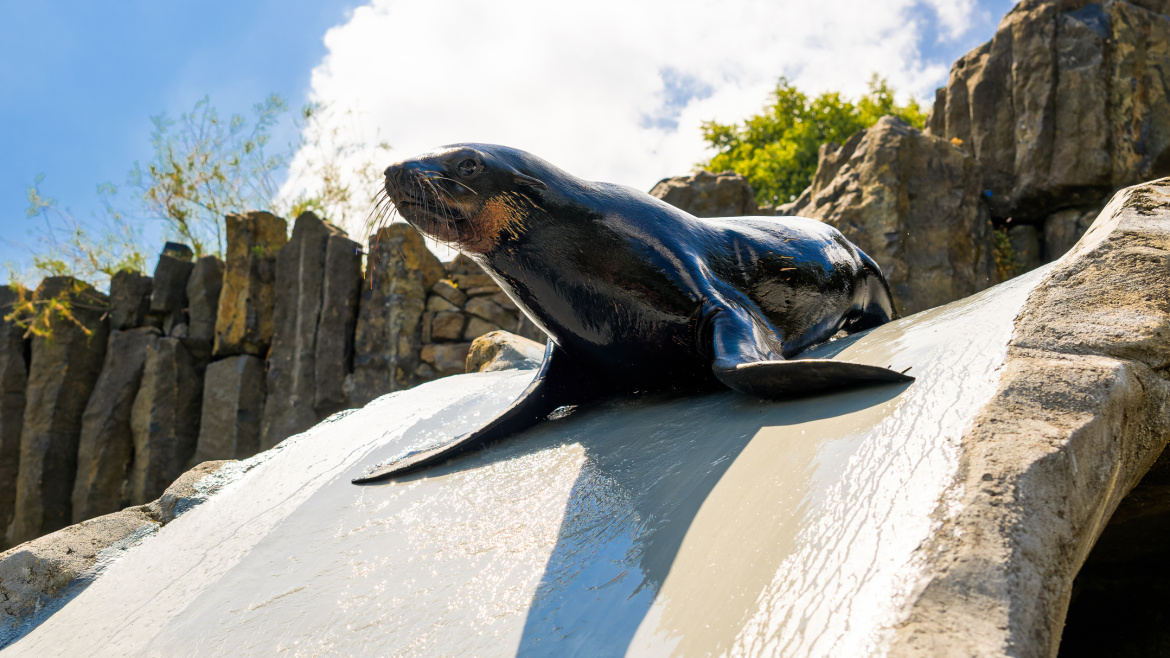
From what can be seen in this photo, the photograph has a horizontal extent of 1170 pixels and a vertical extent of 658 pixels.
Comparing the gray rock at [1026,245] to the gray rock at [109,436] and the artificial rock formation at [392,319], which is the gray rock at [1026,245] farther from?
the gray rock at [109,436]

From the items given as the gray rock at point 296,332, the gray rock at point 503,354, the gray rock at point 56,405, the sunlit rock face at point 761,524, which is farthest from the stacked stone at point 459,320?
the sunlit rock face at point 761,524

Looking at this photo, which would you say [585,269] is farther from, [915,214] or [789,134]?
[789,134]

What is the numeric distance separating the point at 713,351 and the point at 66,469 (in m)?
11.8

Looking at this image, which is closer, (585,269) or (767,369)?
(767,369)

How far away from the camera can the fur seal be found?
2678mm

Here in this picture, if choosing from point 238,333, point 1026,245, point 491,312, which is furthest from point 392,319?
point 1026,245

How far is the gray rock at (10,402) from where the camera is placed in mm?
11078

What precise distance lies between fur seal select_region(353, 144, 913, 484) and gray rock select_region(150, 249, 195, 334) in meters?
10.3

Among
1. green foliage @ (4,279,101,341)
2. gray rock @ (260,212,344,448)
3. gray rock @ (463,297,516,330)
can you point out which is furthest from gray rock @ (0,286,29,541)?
gray rock @ (463,297,516,330)

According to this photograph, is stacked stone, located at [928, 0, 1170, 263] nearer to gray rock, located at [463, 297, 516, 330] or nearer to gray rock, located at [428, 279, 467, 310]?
gray rock, located at [463, 297, 516, 330]

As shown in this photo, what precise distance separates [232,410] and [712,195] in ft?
23.0

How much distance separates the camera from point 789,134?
72.1 ft

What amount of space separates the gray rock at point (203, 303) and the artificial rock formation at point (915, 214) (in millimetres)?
Answer: 8713

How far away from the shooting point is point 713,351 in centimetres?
257
